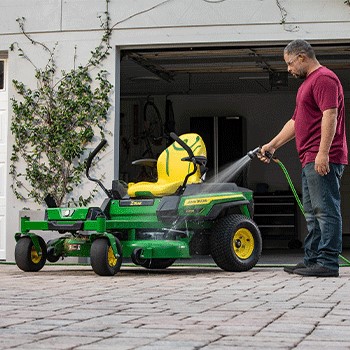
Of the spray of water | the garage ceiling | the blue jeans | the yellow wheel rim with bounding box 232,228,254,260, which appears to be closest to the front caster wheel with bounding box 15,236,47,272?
the yellow wheel rim with bounding box 232,228,254,260

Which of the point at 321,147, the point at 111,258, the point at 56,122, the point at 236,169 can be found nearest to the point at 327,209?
the point at 321,147

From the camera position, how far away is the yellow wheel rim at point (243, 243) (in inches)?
320

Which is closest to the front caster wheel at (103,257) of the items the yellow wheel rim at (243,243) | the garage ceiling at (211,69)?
the yellow wheel rim at (243,243)

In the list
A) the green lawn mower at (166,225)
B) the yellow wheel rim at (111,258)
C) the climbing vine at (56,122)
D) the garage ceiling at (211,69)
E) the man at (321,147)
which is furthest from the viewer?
the garage ceiling at (211,69)

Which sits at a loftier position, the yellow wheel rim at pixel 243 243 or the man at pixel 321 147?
the man at pixel 321 147

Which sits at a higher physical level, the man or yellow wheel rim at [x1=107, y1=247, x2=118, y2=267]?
the man

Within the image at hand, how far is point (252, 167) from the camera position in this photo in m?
17.8

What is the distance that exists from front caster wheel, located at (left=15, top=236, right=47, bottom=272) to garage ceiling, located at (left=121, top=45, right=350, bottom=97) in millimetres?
3498

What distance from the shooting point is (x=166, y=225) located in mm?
8000

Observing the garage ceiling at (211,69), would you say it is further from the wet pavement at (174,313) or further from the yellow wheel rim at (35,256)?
the wet pavement at (174,313)

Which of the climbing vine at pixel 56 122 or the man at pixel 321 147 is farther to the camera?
the climbing vine at pixel 56 122

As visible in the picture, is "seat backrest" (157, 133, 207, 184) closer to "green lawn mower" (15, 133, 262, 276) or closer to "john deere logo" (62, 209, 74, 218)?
"green lawn mower" (15, 133, 262, 276)

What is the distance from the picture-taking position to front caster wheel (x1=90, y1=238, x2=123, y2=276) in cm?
743

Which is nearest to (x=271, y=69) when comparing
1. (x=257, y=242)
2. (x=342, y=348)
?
(x=257, y=242)
